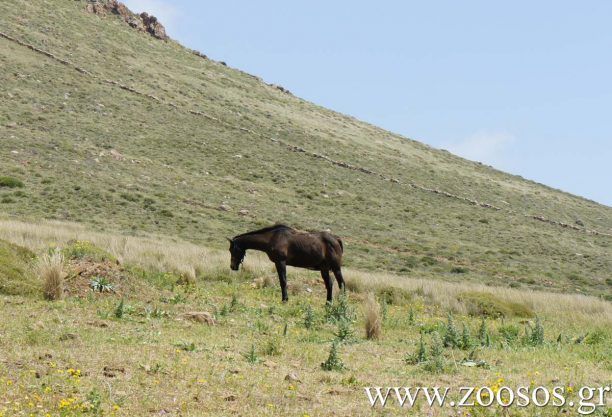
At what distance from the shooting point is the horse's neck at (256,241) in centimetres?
2050

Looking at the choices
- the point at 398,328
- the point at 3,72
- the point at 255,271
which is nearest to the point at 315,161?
the point at 3,72

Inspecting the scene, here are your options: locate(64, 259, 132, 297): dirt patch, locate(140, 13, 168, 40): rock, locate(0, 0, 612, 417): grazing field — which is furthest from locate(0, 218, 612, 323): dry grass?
locate(140, 13, 168, 40): rock

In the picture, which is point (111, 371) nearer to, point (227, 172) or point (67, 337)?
point (67, 337)

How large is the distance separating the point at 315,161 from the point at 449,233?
18.9 metres

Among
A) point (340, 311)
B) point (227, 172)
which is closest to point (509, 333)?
point (340, 311)

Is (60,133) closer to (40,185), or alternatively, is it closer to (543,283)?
(40,185)

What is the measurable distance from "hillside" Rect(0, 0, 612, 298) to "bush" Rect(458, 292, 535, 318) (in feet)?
49.9

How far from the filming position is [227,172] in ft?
192

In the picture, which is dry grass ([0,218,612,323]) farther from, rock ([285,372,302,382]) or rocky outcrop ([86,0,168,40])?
rocky outcrop ([86,0,168,40])

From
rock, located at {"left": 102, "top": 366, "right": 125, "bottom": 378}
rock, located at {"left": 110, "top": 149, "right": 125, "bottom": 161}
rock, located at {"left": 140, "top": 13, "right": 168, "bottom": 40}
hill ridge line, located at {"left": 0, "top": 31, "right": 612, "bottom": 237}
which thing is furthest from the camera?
rock, located at {"left": 140, "top": 13, "right": 168, "bottom": 40}

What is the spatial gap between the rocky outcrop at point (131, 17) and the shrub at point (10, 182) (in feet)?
179

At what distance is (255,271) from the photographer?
23203 millimetres

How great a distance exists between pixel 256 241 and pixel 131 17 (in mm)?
83730

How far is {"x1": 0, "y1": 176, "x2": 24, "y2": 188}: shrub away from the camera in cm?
4094
